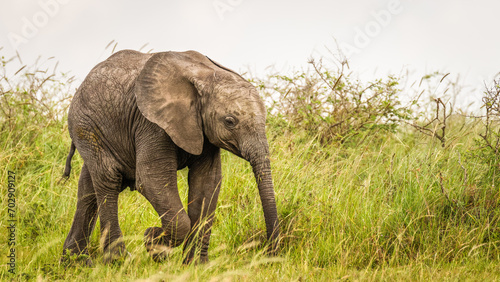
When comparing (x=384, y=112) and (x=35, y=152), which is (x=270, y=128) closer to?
(x=384, y=112)

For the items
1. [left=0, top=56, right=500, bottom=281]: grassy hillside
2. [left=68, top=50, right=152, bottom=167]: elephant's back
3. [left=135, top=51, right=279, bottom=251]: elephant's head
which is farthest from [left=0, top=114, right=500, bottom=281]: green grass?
[left=68, top=50, right=152, bottom=167]: elephant's back

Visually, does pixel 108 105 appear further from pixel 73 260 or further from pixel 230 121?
pixel 73 260

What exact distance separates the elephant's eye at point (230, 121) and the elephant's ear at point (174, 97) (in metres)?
0.27

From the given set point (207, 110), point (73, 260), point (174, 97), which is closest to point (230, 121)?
point (207, 110)

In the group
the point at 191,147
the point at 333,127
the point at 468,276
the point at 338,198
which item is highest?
the point at 333,127

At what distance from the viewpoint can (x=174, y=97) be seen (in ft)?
15.3

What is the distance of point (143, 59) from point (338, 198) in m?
2.56

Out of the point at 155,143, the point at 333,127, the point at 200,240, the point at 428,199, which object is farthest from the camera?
the point at 333,127

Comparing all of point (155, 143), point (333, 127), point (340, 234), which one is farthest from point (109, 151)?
point (333, 127)

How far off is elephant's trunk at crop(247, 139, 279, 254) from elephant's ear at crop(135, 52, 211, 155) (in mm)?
506

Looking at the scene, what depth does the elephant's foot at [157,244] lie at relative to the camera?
4.77 metres

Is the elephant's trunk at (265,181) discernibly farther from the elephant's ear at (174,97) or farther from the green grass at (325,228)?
the elephant's ear at (174,97)

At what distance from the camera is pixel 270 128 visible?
8.58 metres

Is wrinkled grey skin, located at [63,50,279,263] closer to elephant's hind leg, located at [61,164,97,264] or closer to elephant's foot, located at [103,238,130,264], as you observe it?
elephant's foot, located at [103,238,130,264]
